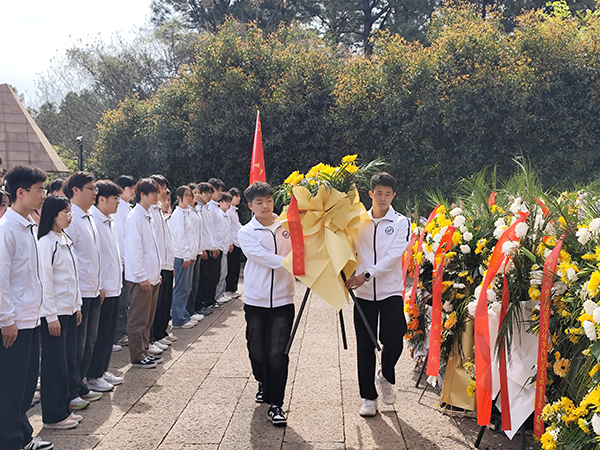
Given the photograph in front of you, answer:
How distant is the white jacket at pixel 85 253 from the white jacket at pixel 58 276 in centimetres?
47

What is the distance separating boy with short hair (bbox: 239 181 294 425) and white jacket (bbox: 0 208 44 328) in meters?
1.53

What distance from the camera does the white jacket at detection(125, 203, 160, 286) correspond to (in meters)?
6.32

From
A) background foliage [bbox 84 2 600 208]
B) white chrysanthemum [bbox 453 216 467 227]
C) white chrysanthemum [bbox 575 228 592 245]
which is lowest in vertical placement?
white chrysanthemum [bbox 453 216 467 227]

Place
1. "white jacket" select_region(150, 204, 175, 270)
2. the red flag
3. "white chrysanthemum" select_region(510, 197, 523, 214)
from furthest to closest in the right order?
the red flag → "white jacket" select_region(150, 204, 175, 270) → "white chrysanthemum" select_region(510, 197, 523, 214)

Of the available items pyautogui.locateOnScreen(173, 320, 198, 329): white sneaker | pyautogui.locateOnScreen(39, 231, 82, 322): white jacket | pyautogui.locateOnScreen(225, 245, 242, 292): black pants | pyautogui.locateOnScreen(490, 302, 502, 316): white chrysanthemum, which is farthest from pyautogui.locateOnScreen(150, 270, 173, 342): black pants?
pyautogui.locateOnScreen(490, 302, 502, 316): white chrysanthemum

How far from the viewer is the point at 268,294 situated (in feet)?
15.9

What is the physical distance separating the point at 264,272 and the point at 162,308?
3016 millimetres

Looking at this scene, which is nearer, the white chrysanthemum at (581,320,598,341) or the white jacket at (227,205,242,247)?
the white chrysanthemum at (581,320,598,341)

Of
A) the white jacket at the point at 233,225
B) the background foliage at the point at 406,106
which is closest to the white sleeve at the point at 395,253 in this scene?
the white jacket at the point at 233,225

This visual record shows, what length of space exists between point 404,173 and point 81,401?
38.7ft

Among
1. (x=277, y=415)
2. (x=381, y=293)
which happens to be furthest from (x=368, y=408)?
(x=381, y=293)

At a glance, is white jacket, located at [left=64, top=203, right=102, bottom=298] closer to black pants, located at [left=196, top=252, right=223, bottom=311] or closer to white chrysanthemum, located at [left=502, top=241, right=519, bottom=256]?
white chrysanthemum, located at [left=502, top=241, right=519, bottom=256]

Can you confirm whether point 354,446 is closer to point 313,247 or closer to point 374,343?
point 374,343

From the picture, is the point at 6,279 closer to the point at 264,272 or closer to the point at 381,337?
the point at 264,272
